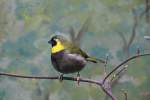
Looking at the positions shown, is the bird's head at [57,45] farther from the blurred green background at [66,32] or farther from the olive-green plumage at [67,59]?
the blurred green background at [66,32]

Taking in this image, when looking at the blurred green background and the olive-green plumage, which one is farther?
the blurred green background

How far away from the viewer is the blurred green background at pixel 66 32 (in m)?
1.87

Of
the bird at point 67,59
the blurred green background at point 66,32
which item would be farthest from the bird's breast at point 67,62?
the blurred green background at point 66,32

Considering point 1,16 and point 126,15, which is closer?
point 1,16

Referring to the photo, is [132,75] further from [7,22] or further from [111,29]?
[7,22]

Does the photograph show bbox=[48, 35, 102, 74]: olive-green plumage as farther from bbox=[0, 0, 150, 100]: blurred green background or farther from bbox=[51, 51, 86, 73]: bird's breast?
bbox=[0, 0, 150, 100]: blurred green background

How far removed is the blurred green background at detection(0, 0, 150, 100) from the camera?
6.13ft

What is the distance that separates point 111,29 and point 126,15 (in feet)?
0.38

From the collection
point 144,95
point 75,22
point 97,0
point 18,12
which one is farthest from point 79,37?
point 144,95

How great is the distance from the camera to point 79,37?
75.4 inches

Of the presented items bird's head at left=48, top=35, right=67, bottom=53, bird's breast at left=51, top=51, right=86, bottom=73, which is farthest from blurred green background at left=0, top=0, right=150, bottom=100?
bird's breast at left=51, top=51, right=86, bottom=73

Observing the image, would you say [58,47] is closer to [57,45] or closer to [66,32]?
[57,45]

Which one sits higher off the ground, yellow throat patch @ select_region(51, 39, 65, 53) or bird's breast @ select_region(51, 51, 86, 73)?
yellow throat patch @ select_region(51, 39, 65, 53)

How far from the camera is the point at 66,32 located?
190 cm
